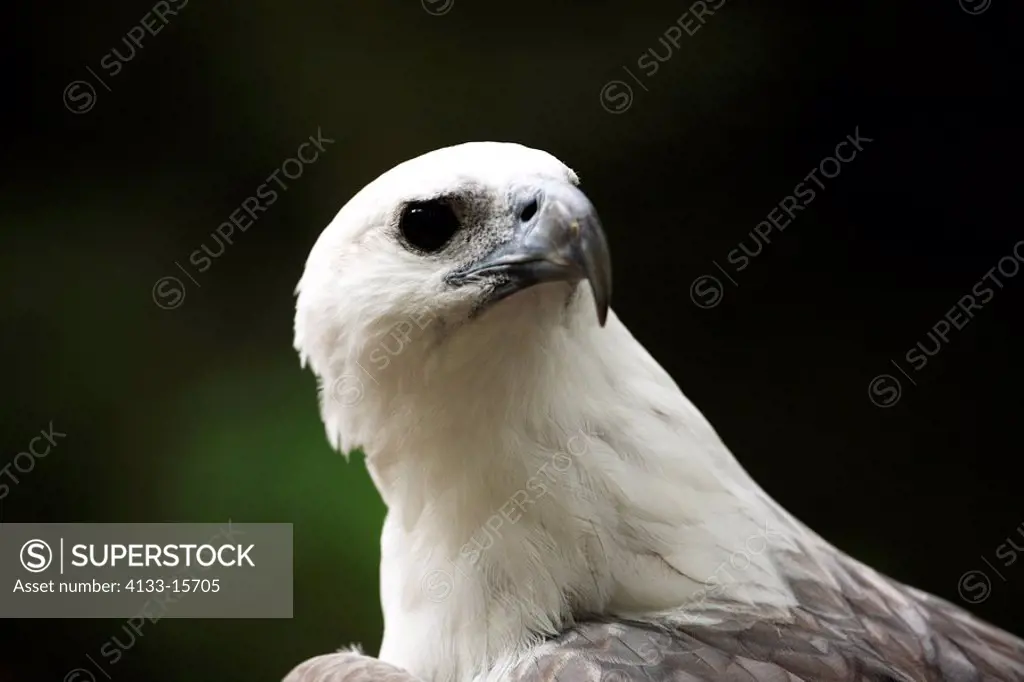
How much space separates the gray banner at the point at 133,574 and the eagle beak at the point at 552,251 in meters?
1.21

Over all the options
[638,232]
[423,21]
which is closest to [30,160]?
[423,21]

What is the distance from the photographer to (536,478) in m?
1.30

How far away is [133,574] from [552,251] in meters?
1.41

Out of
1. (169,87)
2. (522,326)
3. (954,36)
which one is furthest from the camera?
(169,87)

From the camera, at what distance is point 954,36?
2168mm

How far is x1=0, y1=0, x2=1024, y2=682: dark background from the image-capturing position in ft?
7.27

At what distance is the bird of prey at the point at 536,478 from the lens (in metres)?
1.23

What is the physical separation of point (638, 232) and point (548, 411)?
1120 mm

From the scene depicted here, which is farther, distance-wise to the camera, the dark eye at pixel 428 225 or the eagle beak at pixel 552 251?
the dark eye at pixel 428 225

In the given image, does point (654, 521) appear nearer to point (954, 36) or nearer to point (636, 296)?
point (636, 296)

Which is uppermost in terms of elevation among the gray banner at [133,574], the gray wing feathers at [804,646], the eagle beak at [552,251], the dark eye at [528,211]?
the dark eye at [528,211]

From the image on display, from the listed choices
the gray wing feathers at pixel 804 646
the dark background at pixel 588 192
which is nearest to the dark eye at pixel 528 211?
the gray wing feathers at pixel 804 646

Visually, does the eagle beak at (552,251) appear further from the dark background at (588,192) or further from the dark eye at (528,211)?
the dark background at (588,192)

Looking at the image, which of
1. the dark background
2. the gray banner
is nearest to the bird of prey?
the gray banner
